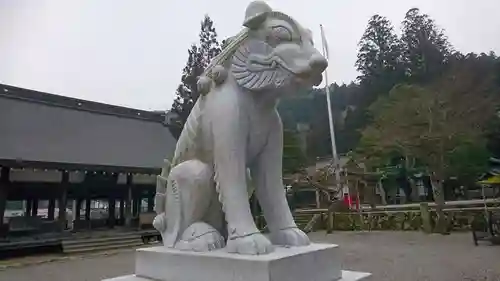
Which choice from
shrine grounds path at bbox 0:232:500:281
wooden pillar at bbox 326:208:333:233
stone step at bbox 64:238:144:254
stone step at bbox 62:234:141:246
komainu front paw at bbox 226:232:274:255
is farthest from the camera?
wooden pillar at bbox 326:208:333:233

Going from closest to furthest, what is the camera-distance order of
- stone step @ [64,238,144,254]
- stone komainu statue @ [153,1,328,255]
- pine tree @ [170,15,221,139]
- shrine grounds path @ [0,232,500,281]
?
stone komainu statue @ [153,1,328,255] → shrine grounds path @ [0,232,500,281] → stone step @ [64,238,144,254] → pine tree @ [170,15,221,139]

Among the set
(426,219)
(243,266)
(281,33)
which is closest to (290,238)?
(243,266)

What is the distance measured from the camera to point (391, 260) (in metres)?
6.38

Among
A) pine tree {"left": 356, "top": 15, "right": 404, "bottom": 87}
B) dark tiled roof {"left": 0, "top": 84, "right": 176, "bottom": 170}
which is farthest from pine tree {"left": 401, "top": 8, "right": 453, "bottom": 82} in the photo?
dark tiled roof {"left": 0, "top": 84, "right": 176, "bottom": 170}

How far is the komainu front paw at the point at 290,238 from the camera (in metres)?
1.90

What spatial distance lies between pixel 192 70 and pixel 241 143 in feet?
52.3

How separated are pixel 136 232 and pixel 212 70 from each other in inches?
412

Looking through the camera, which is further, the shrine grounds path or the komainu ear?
the shrine grounds path

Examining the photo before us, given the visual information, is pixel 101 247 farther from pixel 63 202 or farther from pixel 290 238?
pixel 290 238

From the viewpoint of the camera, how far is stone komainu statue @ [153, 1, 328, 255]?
71.5 inches

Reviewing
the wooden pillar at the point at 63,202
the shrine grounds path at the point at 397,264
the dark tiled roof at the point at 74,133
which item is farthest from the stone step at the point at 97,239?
the dark tiled roof at the point at 74,133

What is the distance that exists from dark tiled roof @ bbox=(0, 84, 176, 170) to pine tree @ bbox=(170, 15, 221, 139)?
50.4 inches

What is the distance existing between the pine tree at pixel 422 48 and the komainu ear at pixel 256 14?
2660 centimetres

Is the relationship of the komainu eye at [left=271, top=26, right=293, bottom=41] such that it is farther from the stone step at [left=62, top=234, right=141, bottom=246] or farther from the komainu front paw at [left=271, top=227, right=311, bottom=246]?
the stone step at [left=62, top=234, right=141, bottom=246]
